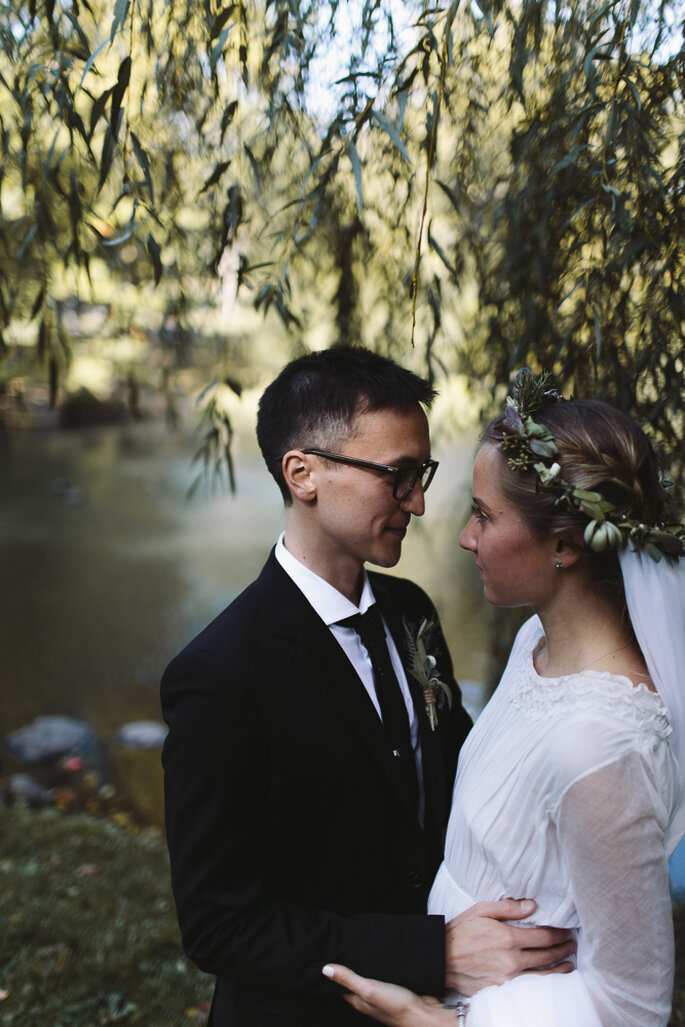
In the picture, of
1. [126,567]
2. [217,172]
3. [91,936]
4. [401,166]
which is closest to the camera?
[217,172]

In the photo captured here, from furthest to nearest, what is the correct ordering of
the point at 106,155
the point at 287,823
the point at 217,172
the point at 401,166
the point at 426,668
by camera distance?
the point at 401,166 < the point at 217,172 < the point at 426,668 < the point at 106,155 < the point at 287,823

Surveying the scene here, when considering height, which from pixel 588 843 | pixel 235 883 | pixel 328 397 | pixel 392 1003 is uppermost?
pixel 328 397

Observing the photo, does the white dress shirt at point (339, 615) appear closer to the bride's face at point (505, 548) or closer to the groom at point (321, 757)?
the groom at point (321, 757)

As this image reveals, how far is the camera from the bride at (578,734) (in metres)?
1.09

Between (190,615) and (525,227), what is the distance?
4794 mm

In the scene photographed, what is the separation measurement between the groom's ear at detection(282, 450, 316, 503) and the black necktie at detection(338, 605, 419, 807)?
25 centimetres

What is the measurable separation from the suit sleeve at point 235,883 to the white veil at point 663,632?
0.47m

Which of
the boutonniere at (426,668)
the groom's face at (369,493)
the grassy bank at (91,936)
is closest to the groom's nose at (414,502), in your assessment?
the groom's face at (369,493)

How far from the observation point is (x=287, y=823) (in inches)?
52.0

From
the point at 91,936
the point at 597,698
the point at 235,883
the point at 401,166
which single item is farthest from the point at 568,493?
the point at 91,936

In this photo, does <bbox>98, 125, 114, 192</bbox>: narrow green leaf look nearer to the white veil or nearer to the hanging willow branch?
the hanging willow branch

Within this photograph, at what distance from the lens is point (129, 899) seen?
3.38 metres

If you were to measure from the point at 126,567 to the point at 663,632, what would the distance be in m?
5.89

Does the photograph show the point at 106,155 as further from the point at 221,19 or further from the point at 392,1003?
the point at 392,1003
